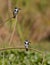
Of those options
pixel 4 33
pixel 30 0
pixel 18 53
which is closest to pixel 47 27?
pixel 30 0

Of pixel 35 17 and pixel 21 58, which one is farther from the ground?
pixel 21 58

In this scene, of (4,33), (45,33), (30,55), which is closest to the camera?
(30,55)

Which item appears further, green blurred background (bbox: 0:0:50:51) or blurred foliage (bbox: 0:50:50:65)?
green blurred background (bbox: 0:0:50:51)

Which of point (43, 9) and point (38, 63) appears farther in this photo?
point (43, 9)

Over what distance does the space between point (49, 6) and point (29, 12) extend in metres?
0.67

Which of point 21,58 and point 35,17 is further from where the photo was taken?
point 35,17

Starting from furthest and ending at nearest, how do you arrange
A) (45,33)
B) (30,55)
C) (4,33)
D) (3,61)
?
(45,33), (4,33), (30,55), (3,61)

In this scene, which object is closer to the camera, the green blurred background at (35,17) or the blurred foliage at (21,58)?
the blurred foliage at (21,58)

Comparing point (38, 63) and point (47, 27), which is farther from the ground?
point (38, 63)

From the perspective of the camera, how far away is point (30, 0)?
9.44m

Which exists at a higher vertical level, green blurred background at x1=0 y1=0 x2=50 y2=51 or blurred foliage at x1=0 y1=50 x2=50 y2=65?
blurred foliage at x1=0 y1=50 x2=50 y2=65

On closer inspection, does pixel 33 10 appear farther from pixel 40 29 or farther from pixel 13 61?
pixel 13 61

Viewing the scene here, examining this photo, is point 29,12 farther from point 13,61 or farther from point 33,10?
point 13,61

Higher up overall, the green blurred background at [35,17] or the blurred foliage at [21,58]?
the blurred foliage at [21,58]
